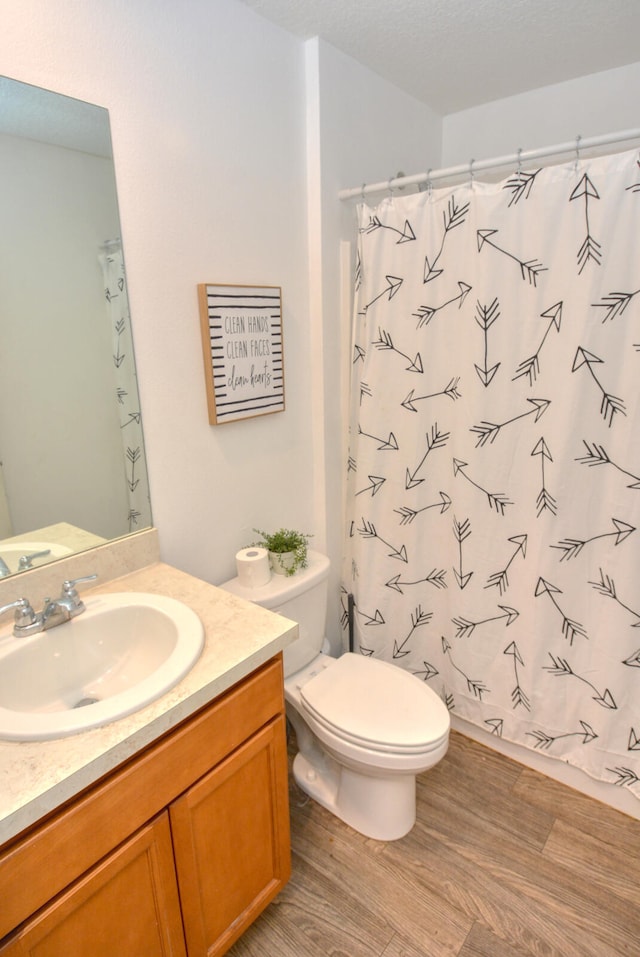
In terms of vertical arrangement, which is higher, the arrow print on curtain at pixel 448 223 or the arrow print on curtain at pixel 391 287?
the arrow print on curtain at pixel 448 223

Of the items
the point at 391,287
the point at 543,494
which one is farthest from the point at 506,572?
the point at 391,287

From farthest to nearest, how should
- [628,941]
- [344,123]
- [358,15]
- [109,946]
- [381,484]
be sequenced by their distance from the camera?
1. [381,484]
2. [344,123]
3. [358,15]
4. [628,941]
5. [109,946]

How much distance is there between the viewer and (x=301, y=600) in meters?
1.68

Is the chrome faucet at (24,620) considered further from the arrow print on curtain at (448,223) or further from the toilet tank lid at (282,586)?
the arrow print on curtain at (448,223)

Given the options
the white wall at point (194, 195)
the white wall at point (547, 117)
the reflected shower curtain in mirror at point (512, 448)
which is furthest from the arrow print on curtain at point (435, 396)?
the white wall at point (547, 117)

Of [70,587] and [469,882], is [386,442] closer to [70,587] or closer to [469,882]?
[70,587]

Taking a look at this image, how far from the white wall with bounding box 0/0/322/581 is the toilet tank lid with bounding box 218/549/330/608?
121 millimetres

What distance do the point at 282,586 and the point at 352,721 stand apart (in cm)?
43

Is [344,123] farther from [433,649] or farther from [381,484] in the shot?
[433,649]

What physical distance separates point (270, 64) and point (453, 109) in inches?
39.6

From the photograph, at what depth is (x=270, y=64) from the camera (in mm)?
1542

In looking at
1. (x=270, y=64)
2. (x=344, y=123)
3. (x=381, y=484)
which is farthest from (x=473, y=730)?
(x=270, y=64)

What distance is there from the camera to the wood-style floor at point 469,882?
1.34 m

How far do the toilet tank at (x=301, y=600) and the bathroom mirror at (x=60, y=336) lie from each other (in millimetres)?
463
